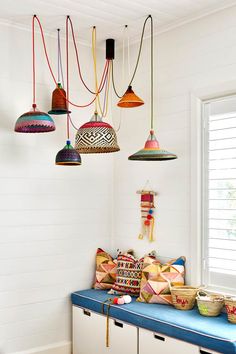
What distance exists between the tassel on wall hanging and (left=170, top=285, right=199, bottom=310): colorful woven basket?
64 cm

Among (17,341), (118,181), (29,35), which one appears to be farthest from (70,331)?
(29,35)

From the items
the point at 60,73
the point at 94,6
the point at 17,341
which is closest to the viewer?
the point at 94,6

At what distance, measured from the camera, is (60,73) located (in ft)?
12.8

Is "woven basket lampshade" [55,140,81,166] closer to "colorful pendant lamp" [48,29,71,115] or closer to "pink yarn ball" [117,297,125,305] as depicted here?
"colorful pendant lamp" [48,29,71,115]

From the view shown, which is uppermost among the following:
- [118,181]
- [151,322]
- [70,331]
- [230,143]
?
[230,143]

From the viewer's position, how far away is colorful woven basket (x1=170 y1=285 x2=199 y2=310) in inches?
127

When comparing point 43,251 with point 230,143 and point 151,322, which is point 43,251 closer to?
point 151,322

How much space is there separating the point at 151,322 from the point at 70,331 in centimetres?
107

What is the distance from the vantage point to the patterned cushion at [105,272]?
3.90m

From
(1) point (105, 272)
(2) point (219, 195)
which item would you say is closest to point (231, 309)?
(2) point (219, 195)

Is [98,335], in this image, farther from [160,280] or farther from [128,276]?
[160,280]

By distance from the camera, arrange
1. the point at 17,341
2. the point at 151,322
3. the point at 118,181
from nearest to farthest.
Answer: the point at 151,322 < the point at 17,341 < the point at 118,181

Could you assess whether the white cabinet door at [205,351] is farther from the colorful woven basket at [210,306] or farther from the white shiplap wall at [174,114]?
the white shiplap wall at [174,114]

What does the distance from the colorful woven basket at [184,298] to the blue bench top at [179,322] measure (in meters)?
0.04
